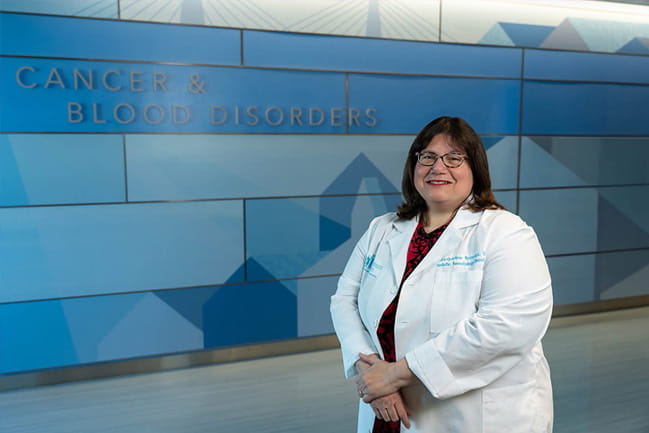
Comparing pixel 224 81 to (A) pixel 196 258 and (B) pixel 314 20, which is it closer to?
(B) pixel 314 20

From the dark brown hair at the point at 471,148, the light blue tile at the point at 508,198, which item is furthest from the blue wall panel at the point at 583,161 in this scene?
the dark brown hair at the point at 471,148

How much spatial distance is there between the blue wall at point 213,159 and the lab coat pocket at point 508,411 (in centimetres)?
283

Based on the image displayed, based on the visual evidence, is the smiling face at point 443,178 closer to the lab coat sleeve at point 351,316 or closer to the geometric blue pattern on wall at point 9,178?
the lab coat sleeve at point 351,316

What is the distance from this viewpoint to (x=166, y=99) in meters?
3.91

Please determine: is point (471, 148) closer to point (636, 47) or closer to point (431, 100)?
point (431, 100)

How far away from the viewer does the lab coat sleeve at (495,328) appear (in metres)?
1.54

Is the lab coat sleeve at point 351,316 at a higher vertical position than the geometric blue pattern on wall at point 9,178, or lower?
lower

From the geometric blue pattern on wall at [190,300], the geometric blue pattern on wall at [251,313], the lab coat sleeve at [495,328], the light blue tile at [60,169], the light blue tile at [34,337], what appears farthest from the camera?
the geometric blue pattern on wall at [251,313]

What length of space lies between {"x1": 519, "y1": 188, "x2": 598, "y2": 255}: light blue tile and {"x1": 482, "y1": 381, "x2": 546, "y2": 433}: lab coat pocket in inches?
142

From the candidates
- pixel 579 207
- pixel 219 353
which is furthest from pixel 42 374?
pixel 579 207

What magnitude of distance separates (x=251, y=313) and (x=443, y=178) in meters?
2.86

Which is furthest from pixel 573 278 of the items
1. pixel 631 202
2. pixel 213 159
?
pixel 213 159

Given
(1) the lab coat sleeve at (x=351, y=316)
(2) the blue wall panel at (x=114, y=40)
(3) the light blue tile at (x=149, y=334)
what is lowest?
(3) the light blue tile at (x=149, y=334)

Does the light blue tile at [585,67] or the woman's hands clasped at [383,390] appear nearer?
the woman's hands clasped at [383,390]
